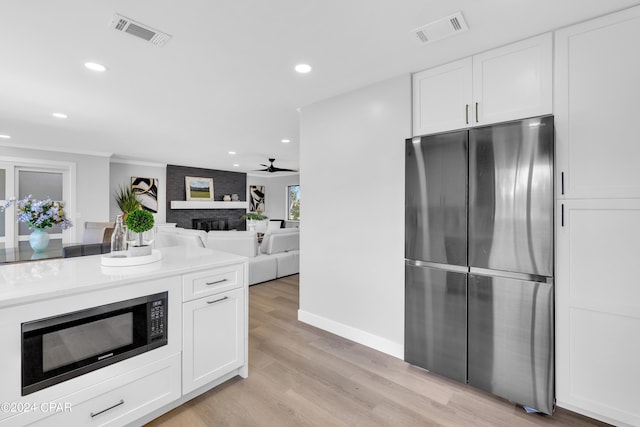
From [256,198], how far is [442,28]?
931 centimetres

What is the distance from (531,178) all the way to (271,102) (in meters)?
2.56

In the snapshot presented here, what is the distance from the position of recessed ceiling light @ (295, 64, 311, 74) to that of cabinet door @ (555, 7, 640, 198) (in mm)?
1721

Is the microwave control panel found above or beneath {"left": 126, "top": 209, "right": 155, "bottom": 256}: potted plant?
beneath

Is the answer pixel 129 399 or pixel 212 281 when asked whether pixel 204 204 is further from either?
pixel 129 399

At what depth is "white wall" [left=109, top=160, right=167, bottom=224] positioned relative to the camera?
7312mm

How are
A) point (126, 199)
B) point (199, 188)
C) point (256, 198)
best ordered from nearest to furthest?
point (126, 199) → point (199, 188) → point (256, 198)

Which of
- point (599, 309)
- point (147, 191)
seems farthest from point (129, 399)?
point (147, 191)

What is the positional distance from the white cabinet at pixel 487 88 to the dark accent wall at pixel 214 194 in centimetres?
773

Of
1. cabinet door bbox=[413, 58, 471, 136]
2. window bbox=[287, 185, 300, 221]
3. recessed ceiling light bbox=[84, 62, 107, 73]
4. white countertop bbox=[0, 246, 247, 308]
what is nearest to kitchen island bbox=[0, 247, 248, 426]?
white countertop bbox=[0, 246, 247, 308]

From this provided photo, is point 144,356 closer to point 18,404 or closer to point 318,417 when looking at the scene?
point 18,404

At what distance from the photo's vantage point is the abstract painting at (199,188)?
8.63 metres

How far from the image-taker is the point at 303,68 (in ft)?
7.86

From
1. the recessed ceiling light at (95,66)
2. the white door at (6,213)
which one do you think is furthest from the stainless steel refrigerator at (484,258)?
the white door at (6,213)

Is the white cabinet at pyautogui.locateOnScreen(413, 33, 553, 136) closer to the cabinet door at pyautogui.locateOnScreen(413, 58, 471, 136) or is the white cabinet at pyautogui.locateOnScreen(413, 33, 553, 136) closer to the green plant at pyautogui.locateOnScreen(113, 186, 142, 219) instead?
the cabinet door at pyautogui.locateOnScreen(413, 58, 471, 136)
